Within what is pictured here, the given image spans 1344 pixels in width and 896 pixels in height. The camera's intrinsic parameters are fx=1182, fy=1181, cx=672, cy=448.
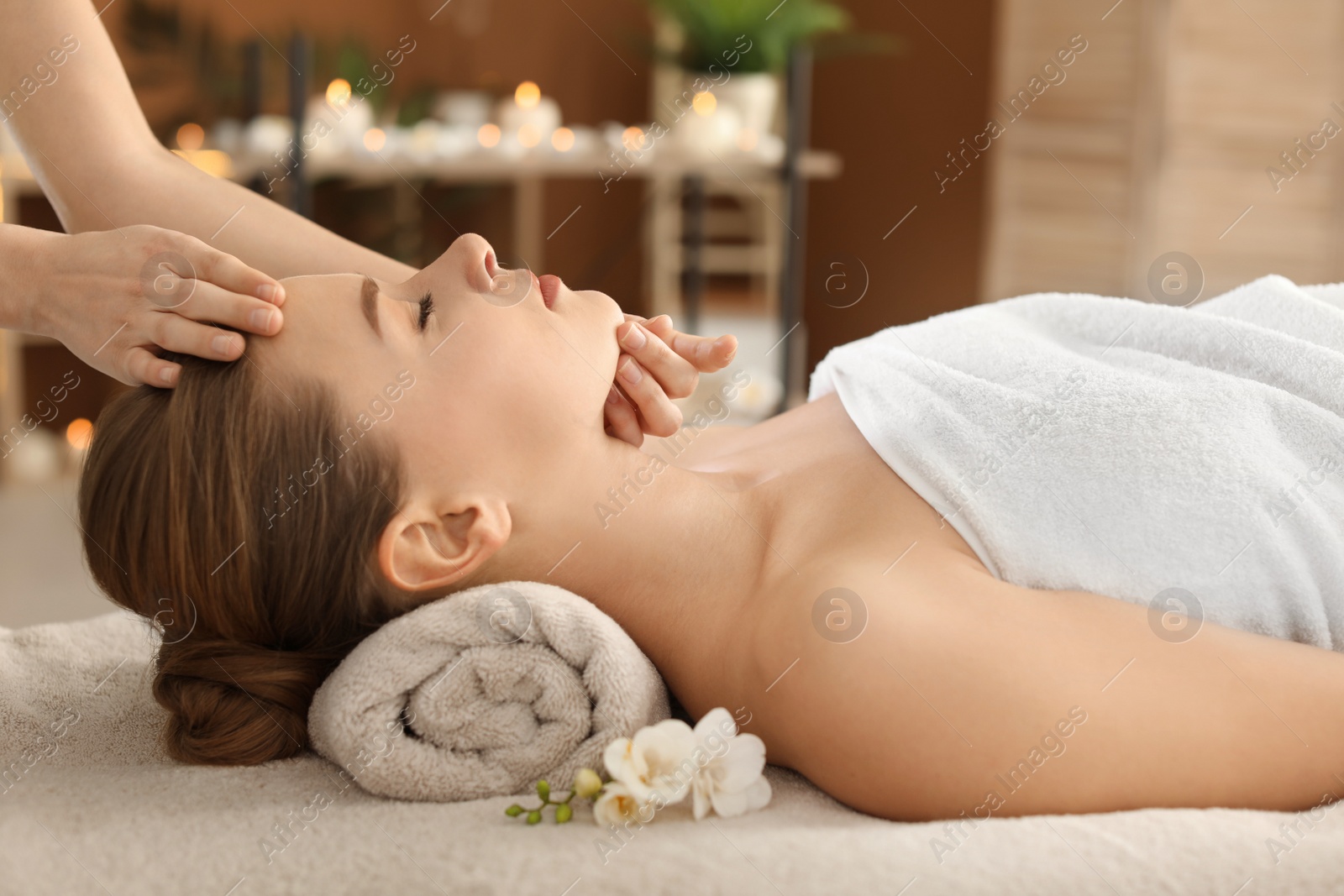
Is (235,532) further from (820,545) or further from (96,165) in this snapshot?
(96,165)

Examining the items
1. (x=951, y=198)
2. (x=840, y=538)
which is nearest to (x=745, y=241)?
(x=951, y=198)

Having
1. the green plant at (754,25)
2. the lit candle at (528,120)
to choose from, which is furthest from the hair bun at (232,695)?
the green plant at (754,25)

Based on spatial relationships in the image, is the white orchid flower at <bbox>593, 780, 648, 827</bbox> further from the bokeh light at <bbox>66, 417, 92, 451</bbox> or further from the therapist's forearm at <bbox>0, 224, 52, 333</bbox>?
the bokeh light at <bbox>66, 417, 92, 451</bbox>

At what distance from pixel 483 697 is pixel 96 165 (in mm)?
814

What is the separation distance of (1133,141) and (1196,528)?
3.57 meters

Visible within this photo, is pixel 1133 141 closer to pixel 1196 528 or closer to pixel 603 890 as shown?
pixel 1196 528

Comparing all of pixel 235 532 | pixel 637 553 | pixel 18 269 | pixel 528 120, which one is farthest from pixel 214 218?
pixel 528 120

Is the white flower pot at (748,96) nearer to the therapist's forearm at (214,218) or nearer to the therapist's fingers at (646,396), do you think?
the therapist's forearm at (214,218)

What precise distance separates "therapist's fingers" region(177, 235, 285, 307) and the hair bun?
30cm

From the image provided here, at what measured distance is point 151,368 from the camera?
101 centimetres

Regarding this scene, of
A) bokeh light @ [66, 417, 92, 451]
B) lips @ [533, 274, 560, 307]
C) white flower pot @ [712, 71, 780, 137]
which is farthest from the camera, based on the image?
white flower pot @ [712, 71, 780, 137]

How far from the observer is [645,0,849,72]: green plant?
3.96m

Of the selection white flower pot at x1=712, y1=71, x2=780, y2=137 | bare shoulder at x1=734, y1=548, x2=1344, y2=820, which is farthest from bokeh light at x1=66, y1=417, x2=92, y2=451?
bare shoulder at x1=734, y1=548, x2=1344, y2=820

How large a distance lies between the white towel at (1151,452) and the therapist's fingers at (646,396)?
196 millimetres
